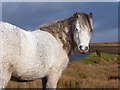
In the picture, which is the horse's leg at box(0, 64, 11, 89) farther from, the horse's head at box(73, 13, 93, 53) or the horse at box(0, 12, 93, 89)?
the horse's head at box(73, 13, 93, 53)

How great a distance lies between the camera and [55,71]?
20.1 feet

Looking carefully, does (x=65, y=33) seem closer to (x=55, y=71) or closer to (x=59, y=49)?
(x=59, y=49)

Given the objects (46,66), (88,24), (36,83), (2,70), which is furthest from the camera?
(36,83)

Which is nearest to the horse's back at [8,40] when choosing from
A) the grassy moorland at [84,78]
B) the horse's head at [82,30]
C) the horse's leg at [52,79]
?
the horse's leg at [52,79]

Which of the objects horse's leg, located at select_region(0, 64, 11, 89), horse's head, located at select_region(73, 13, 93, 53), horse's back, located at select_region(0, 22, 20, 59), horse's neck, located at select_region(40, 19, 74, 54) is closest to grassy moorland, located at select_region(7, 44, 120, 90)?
horse's neck, located at select_region(40, 19, 74, 54)

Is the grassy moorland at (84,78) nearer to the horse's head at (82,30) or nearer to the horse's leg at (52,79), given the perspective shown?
the horse's leg at (52,79)

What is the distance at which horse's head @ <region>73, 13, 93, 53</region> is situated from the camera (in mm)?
6242

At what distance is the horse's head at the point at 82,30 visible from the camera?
246 inches

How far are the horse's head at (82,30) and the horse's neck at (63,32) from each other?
19 centimetres

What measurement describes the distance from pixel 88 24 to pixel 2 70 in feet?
6.17

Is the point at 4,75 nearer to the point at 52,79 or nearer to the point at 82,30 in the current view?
the point at 52,79

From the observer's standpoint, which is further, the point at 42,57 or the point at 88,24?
the point at 88,24

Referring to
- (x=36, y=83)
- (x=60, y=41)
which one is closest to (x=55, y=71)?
(x=60, y=41)

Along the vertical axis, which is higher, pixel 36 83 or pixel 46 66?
pixel 46 66
